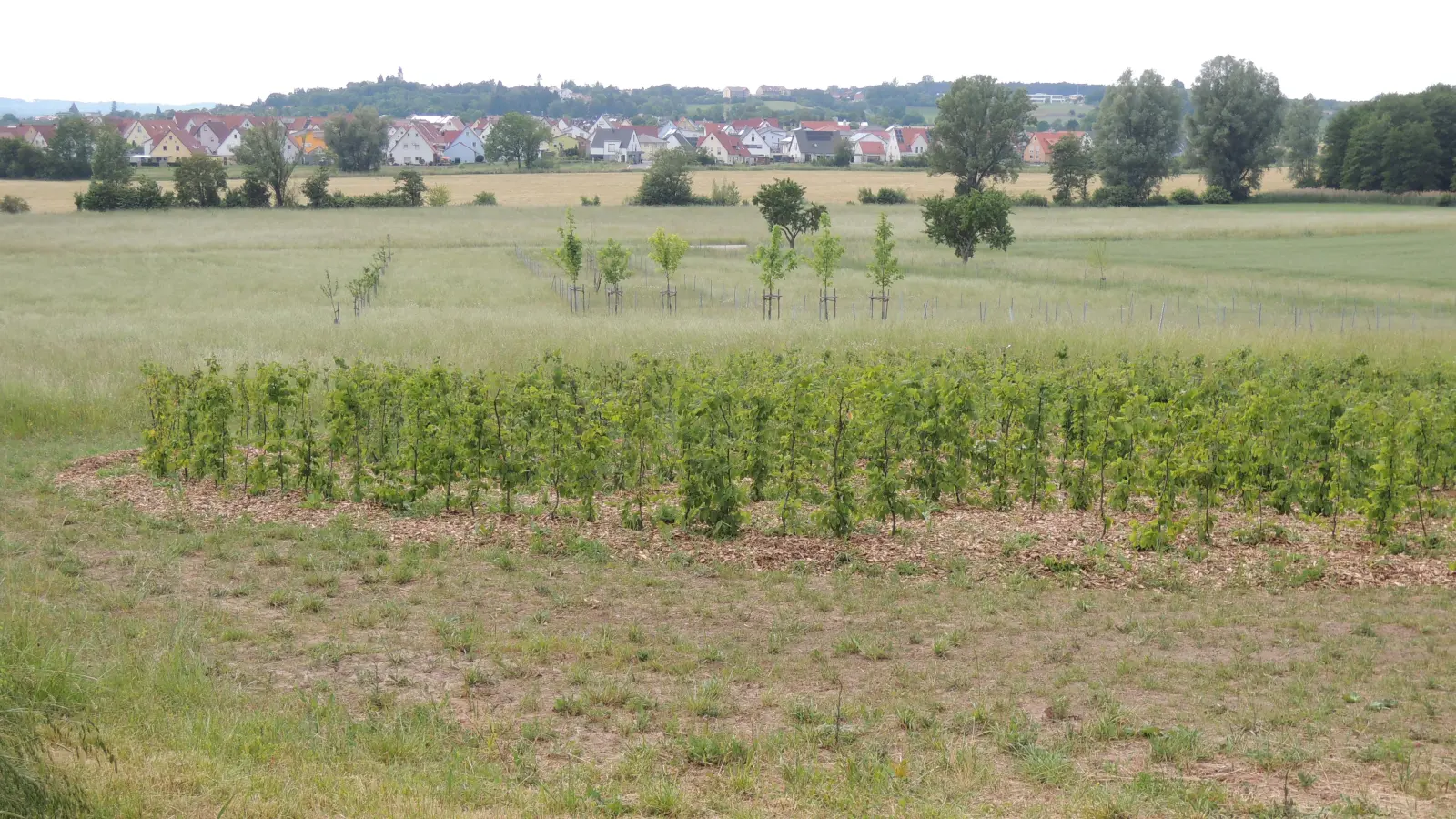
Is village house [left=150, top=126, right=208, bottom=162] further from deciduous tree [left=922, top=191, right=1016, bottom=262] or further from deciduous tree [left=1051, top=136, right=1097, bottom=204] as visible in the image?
deciduous tree [left=922, top=191, right=1016, bottom=262]

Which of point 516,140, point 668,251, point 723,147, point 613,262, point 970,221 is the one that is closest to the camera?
point 613,262

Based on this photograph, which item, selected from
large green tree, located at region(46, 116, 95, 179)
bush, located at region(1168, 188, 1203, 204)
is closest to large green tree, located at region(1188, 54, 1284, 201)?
bush, located at region(1168, 188, 1203, 204)

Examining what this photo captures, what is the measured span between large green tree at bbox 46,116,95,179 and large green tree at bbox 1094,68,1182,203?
87501mm

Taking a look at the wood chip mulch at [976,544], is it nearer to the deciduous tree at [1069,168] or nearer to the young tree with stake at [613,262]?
the young tree with stake at [613,262]

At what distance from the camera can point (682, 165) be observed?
309 ft

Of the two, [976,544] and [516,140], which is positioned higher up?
[516,140]

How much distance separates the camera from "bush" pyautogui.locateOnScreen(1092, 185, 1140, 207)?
94.6m

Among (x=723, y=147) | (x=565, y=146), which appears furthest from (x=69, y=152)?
(x=723, y=147)

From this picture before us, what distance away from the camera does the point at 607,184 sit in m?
107

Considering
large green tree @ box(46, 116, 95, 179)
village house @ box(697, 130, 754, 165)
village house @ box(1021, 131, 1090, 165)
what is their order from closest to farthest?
large green tree @ box(46, 116, 95, 179) → village house @ box(1021, 131, 1090, 165) → village house @ box(697, 130, 754, 165)

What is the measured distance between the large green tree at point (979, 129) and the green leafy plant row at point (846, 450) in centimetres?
9154

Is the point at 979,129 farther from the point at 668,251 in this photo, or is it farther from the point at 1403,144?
the point at 668,251

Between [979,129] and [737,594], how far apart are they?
98.5 m

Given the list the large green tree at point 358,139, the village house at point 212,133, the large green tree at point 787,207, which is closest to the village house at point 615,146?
the village house at point 212,133
